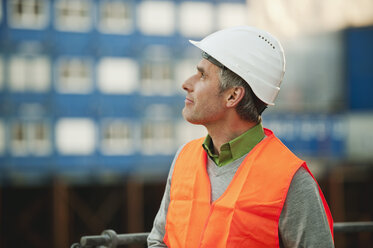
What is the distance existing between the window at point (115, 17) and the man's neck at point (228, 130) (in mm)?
30466

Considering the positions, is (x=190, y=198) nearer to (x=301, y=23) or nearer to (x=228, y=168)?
(x=228, y=168)

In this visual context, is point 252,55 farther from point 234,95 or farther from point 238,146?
point 238,146

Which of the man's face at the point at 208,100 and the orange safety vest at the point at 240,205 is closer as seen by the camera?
the orange safety vest at the point at 240,205

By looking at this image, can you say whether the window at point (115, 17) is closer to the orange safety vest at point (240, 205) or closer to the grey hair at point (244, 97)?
the grey hair at point (244, 97)

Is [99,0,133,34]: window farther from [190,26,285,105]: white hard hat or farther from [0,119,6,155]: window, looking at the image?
[190,26,285,105]: white hard hat

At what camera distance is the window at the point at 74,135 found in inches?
1218

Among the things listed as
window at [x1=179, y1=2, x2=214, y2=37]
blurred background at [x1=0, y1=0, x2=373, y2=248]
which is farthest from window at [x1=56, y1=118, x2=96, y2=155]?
window at [x1=179, y1=2, x2=214, y2=37]

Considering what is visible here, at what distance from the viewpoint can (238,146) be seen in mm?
2533

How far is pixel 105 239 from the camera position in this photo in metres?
3.09

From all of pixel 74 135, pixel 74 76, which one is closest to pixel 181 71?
pixel 74 76

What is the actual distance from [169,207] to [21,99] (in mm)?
29187

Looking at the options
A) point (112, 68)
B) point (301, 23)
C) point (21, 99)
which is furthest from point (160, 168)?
point (301, 23)

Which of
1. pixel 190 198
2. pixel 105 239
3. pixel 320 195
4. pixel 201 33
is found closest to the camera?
pixel 320 195

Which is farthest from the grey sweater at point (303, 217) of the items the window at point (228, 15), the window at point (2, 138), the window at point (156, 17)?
the window at point (228, 15)
